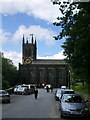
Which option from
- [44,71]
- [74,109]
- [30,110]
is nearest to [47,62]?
[44,71]

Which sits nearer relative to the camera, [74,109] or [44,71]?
[74,109]

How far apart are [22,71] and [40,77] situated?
404 inches

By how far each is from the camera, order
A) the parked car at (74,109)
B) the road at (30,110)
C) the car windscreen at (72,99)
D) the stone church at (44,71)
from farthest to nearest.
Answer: the stone church at (44,71) → the car windscreen at (72,99) → the road at (30,110) → the parked car at (74,109)

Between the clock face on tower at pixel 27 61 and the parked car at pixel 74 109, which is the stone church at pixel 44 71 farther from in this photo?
the parked car at pixel 74 109

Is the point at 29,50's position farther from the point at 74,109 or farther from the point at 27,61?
the point at 74,109

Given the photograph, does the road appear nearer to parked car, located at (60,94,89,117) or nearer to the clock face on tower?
parked car, located at (60,94,89,117)

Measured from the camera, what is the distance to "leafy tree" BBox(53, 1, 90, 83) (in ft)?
55.7

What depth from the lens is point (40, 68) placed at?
153875 mm

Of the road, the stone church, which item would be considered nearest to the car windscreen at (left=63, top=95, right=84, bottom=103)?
the road

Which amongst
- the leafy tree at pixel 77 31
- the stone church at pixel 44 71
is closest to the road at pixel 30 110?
A: the leafy tree at pixel 77 31

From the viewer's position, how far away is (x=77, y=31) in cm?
1738

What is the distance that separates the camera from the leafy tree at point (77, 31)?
669 inches

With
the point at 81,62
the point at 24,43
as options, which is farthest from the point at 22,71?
the point at 81,62

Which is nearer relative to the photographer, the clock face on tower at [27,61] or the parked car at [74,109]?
the parked car at [74,109]
